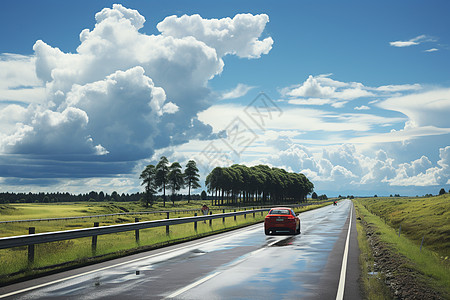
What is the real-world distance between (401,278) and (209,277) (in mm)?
4619

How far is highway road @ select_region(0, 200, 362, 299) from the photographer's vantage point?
852cm

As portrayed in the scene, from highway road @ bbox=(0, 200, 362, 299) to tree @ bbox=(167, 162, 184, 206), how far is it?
370 ft

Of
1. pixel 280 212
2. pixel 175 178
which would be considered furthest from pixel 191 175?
pixel 280 212

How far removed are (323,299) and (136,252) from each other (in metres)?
9.28

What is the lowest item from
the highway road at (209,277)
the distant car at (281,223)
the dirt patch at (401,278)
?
the dirt patch at (401,278)

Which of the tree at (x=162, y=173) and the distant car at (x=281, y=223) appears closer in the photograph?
the distant car at (x=281, y=223)

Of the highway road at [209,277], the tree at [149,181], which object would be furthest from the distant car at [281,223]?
the tree at [149,181]

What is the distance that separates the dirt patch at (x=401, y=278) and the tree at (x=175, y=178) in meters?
114

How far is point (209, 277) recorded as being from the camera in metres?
10.4

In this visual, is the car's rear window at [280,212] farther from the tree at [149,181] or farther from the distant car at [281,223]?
the tree at [149,181]

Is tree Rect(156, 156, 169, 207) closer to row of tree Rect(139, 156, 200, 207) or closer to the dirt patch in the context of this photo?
row of tree Rect(139, 156, 200, 207)

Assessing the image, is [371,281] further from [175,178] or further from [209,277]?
[175,178]

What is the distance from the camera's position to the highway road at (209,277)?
8523mm

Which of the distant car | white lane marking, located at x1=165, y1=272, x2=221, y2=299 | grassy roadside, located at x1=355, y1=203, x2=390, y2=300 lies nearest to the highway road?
white lane marking, located at x1=165, y1=272, x2=221, y2=299
